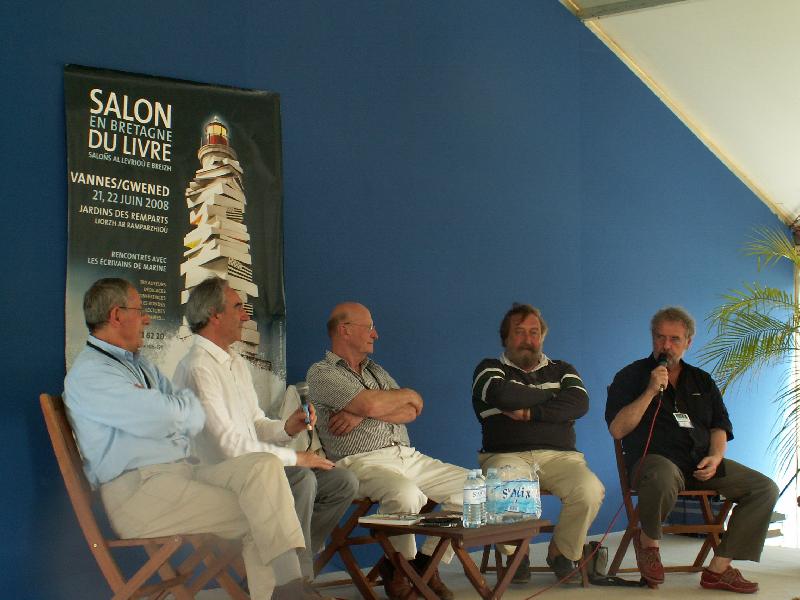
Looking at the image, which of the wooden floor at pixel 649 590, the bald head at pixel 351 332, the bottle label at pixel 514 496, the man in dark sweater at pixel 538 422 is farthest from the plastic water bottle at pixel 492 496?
the bald head at pixel 351 332

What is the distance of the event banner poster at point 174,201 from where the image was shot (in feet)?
14.2

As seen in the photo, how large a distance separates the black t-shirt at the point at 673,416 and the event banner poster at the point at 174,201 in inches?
71.1

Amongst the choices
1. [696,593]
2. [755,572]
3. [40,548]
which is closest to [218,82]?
[40,548]

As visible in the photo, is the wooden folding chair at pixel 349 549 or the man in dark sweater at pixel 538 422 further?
the man in dark sweater at pixel 538 422

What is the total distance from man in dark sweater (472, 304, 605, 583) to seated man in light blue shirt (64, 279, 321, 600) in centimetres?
176

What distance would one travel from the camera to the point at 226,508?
3.54m

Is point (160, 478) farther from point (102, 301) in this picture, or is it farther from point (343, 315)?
point (343, 315)

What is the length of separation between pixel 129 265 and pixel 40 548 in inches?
48.4

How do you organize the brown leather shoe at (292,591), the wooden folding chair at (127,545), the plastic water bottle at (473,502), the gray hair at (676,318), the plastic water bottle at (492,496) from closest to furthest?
the wooden folding chair at (127,545) → the brown leather shoe at (292,591) → the plastic water bottle at (473,502) → the plastic water bottle at (492,496) → the gray hair at (676,318)

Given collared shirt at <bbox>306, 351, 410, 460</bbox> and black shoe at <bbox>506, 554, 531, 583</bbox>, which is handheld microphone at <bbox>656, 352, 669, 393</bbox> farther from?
collared shirt at <bbox>306, 351, 410, 460</bbox>

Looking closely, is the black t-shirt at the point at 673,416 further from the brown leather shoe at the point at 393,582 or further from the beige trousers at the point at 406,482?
the brown leather shoe at the point at 393,582

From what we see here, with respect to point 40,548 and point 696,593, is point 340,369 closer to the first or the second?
point 40,548

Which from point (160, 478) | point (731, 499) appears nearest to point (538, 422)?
point (731, 499)

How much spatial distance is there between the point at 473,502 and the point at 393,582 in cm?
71
